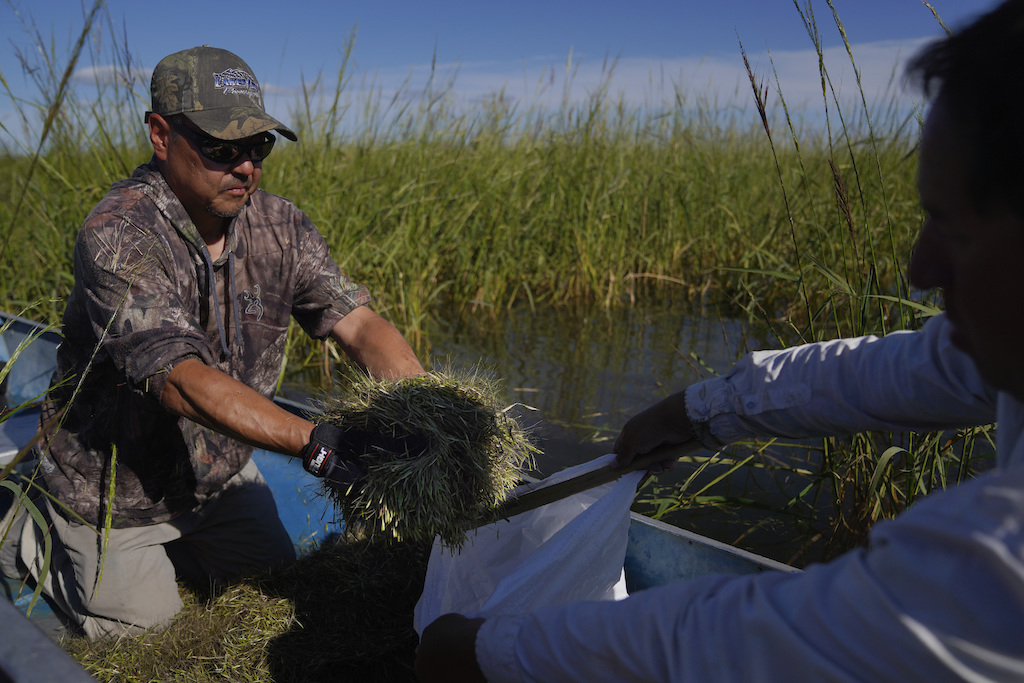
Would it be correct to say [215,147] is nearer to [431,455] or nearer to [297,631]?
[431,455]

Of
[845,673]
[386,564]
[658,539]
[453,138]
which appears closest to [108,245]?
[386,564]

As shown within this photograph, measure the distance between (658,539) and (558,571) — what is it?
58cm

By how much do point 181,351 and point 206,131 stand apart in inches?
26.6

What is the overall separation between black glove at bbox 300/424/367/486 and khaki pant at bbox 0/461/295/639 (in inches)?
34.4

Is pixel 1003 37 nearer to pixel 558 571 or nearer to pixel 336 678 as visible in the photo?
pixel 558 571

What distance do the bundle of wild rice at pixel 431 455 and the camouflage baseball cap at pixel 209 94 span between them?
0.86m

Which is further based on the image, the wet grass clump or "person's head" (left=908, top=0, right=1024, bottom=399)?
the wet grass clump

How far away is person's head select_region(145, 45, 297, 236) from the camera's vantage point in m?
2.01

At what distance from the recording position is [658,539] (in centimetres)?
207

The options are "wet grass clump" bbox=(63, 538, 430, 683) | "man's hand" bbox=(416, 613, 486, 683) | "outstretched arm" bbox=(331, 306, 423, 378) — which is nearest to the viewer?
"man's hand" bbox=(416, 613, 486, 683)

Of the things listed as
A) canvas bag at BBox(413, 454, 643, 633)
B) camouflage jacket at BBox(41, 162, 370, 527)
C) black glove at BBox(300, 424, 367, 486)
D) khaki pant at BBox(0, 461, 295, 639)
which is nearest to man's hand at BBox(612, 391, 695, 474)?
canvas bag at BBox(413, 454, 643, 633)

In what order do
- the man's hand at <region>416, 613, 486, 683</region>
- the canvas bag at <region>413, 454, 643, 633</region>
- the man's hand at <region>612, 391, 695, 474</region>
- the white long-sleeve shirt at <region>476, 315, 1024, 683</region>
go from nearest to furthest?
the white long-sleeve shirt at <region>476, 315, 1024, 683</region>, the man's hand at <region>416, 613, 486, 683</region>, the man's hand at <region>612, 391, 695, 474</region>, the canvas bag at <region>413, 454, 643, 633</region>

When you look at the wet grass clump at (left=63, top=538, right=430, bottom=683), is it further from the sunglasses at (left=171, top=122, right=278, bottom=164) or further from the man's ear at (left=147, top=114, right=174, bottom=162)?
the man's ear at (left=147, top=114, right=174, bottom=162)

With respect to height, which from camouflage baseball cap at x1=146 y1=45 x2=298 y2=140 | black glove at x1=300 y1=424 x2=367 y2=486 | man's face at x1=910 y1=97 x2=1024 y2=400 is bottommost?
black glove at x1=300 y1=424 x2=367 y2=486
